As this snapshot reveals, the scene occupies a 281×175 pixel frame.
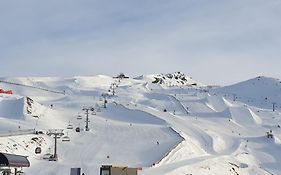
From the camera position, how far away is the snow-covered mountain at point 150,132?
40.7m

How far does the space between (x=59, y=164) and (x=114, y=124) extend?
50.9 ft

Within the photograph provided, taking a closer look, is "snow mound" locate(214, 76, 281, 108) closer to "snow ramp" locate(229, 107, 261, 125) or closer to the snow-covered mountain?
the snow-covered mountain

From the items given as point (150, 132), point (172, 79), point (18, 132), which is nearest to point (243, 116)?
point (150, 132)

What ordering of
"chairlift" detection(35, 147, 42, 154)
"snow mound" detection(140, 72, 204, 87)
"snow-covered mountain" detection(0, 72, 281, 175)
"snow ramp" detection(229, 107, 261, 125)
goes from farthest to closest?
"snow mound" detection(140, 72, 204, 87), "snow ramp" detection(229, 107, 261, 125), "chairlift" detection(35, 147, 42, 154), "snow-covered mountain" detection(0, 72, 281, 175)

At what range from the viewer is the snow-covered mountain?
40656mm

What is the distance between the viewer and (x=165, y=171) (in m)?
35.9

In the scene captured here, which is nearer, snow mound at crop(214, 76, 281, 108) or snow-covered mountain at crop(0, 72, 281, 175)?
snow-covered mountain at crop(0, 72, 281, 175)

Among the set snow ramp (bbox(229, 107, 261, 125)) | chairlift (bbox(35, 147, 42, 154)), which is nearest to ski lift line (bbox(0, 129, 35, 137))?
chairlift (bbox(35, 147, 42, 154))

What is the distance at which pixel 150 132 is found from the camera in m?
50.0

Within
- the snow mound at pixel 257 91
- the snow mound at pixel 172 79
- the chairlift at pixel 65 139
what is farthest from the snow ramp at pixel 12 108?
the snow mound at pixel 172 79

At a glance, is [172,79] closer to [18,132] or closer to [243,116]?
[243,116]

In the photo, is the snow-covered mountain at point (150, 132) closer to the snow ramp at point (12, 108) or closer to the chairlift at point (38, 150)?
the snow ramp at point (12, 108)

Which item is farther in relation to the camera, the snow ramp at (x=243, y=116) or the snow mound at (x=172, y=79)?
the snow mound at (x=172, y=79)

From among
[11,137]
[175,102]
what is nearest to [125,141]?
[11,137]
